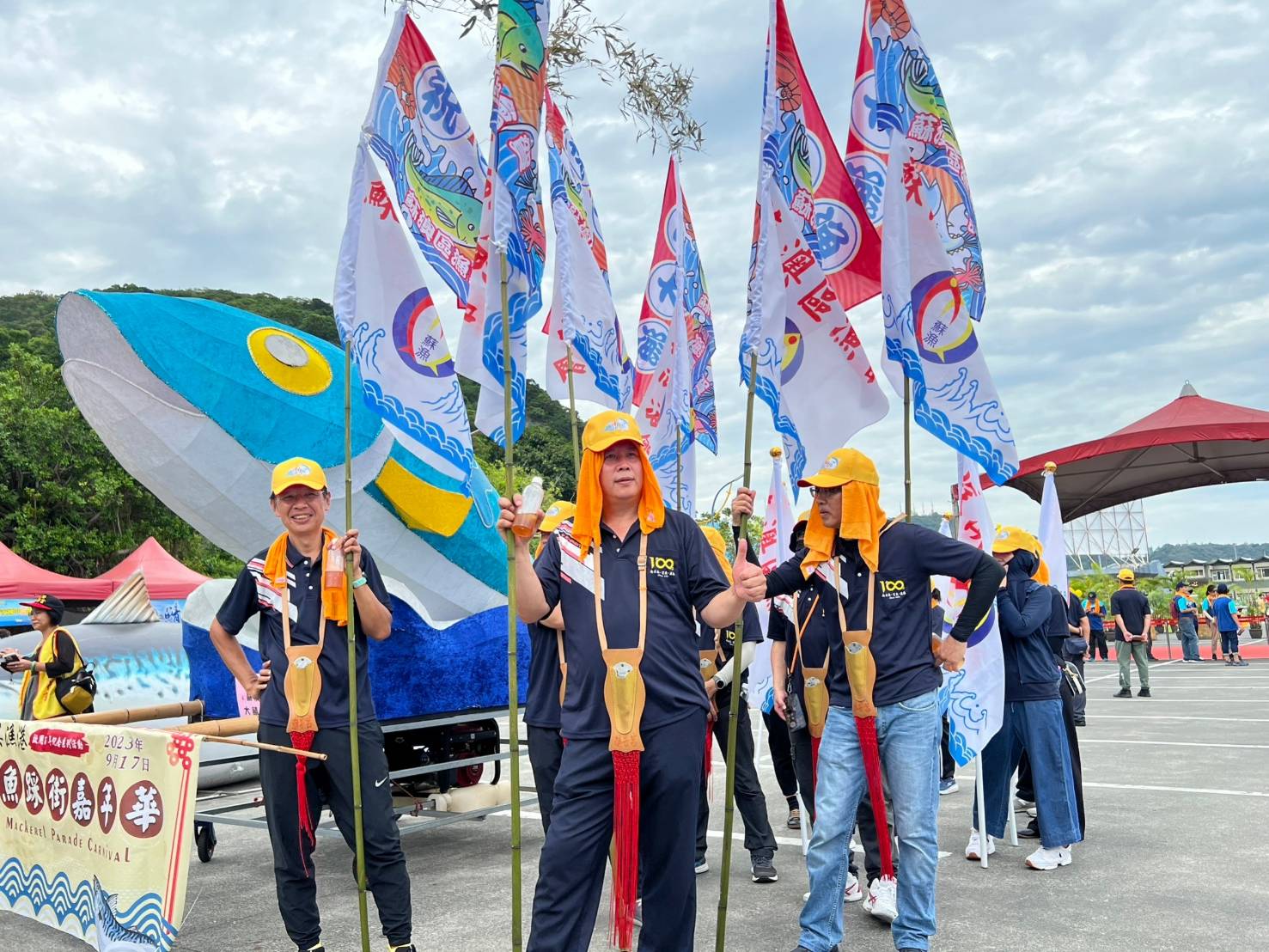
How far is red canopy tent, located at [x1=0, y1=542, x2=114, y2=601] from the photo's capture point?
18281 millimetres

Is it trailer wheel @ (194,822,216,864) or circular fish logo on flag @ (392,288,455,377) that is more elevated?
circular fish logo on flag @ (392,288,455,377)

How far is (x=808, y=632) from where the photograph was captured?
4965 mm

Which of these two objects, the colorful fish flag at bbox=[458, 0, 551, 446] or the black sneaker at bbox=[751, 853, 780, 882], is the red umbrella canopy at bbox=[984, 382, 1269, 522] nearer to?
the black sneaker at bbox=[751, 853, 780, 882]

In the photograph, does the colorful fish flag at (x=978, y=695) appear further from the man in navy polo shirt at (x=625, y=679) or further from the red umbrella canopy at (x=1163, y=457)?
the red umbrella canopy at (x=1163, y=457)

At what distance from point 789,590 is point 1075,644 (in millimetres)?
5238

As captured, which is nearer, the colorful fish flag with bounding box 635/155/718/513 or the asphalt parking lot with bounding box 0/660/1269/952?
the asphalt parking lot with bounding box 0/660/1269/952

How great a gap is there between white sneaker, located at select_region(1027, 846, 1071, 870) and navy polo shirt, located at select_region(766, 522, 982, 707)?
7.00 feet

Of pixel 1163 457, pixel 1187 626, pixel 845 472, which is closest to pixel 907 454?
pixel 845 472

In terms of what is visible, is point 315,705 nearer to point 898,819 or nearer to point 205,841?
point 898,819

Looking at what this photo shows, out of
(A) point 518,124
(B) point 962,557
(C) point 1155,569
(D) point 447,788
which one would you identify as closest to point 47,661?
(D) point 447,788

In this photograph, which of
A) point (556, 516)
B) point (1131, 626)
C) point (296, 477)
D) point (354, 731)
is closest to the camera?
point (354, 731)

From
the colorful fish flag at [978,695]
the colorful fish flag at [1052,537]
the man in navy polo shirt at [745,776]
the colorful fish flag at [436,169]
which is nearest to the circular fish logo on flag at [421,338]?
the colorful fish flag at [436,169]

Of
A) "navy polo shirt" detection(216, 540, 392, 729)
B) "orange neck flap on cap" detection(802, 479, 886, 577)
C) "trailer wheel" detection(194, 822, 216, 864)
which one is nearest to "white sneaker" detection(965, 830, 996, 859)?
"orange neck flap on cap" detection(802, 479, 886, 577)

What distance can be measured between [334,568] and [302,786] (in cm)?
90
